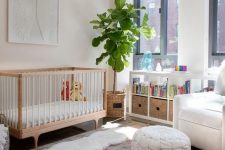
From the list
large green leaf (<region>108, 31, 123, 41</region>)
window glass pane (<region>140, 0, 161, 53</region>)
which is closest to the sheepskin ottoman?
large green leaf (<region>108, 31, 123, 41</region>)

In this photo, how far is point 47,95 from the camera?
3389 millimetres

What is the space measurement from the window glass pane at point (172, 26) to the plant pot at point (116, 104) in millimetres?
1140

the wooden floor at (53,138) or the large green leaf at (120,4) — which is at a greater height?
the large green leaf at (120,4)

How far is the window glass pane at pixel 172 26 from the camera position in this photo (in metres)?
3.97

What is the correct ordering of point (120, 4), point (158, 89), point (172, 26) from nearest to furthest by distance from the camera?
point (158, 89) < point (120, 4) < point (172, 26)

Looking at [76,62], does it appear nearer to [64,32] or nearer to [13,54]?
[64,32]

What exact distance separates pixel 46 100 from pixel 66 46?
34.4 inches

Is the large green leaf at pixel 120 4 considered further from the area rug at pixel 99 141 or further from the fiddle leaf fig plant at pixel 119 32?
the area rug at pixel 99 141

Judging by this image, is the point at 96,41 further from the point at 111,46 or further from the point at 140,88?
the point at 140,88

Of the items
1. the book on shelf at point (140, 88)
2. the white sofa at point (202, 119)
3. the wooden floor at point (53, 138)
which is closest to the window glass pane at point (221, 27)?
the white sofa at point (202, 119)

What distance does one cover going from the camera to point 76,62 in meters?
3.86

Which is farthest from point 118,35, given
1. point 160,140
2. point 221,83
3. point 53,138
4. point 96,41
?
point 160,140

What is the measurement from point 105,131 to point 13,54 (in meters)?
1.52

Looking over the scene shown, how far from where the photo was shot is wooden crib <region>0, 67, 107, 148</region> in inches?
98.3
